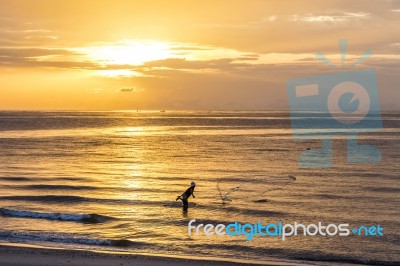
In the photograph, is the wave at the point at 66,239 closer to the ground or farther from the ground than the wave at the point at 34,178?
closer to the ground

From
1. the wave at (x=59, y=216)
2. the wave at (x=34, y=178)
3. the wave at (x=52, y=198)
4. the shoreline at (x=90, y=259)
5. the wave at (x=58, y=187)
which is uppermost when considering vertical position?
the wave at (x=34, y=178)

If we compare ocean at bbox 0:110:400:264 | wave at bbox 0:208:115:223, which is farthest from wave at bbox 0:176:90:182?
wave at bbox 0:208:115:223

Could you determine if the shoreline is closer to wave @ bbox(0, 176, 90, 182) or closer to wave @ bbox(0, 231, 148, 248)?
wave @ bbox(0, 231, 148, 248)

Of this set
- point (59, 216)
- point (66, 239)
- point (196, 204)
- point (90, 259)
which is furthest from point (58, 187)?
point (90, 259)

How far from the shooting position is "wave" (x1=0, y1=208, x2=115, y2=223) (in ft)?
92.2

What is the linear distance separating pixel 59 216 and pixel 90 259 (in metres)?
8.95

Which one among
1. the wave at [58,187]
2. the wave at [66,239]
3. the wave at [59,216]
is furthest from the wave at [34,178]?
the wave at [66,239]

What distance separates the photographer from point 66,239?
23.8 meters

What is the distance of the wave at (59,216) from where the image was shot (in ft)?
92.2

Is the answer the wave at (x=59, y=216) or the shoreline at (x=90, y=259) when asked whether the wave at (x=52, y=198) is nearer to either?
the wave at (x=59, y=216)

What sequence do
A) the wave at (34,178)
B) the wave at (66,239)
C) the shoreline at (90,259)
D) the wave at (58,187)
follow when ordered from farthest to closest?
the wave at (34,178) → the wave at (58,187) → the wave at (66,239) → the shoreline at (90,259)

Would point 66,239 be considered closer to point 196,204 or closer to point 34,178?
point 196,204

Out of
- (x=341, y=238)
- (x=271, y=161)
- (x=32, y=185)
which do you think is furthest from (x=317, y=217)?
(x=271, y=161)

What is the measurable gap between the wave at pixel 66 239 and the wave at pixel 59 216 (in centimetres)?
349
